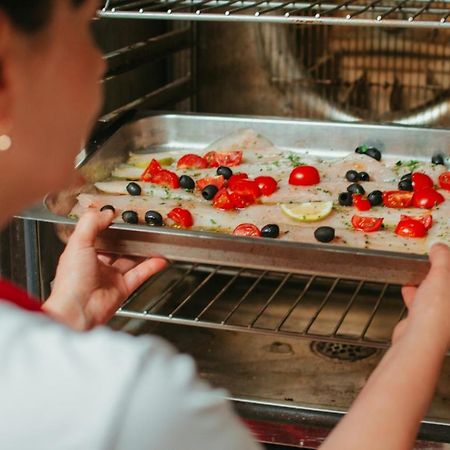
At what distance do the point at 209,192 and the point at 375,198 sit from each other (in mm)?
422

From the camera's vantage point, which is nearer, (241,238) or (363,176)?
(241,238)

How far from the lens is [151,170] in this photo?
8.76 ft

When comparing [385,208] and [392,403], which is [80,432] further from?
[385,208]

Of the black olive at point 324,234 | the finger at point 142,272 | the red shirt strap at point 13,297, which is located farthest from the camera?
the black olive at point 324,234

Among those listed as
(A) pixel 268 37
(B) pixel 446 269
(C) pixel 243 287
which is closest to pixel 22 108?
(B) pixel 446 269

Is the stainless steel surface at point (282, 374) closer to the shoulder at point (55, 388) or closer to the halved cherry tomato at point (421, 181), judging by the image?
the halved cherry tomato at point (421, 181)

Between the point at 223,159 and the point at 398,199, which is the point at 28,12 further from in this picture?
the point at 223,159

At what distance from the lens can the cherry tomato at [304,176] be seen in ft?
8.48

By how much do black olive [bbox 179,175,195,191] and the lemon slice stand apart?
0.29 meters

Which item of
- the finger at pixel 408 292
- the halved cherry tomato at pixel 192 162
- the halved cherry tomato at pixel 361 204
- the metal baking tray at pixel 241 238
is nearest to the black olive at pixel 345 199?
the halved cherry tomato at pixel 361 204

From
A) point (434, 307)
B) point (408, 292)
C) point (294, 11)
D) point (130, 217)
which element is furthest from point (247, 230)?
point (434, 307)

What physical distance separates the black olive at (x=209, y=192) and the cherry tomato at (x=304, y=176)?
21 cm

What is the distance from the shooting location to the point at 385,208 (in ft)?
8.18

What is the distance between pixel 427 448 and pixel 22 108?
1.35 meters
